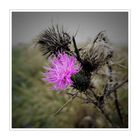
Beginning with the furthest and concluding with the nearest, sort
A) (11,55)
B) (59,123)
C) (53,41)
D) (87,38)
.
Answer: (59,123), (11,55), (87,38), (53,41)

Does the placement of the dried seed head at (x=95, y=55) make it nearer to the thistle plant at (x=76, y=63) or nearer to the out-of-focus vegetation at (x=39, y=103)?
the thistle plant at (x=76, y=63)

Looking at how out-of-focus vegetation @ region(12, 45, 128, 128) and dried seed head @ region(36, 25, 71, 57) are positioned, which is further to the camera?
out-of-focus vegetation @ region(12, 45, 128, 128)

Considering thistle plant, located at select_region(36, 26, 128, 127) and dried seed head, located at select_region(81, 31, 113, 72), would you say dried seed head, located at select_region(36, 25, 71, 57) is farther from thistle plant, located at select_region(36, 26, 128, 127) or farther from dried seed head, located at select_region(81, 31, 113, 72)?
dried seed head, located at select_region(81, 31, 113, 72)

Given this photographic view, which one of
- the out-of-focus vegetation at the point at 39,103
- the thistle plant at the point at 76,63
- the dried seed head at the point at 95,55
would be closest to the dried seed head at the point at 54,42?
the thistle plant at the point at 76,63

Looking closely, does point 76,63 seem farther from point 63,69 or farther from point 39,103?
point 39,103

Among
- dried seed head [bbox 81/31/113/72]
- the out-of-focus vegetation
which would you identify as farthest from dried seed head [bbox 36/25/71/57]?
the out-of-focus vegetation
